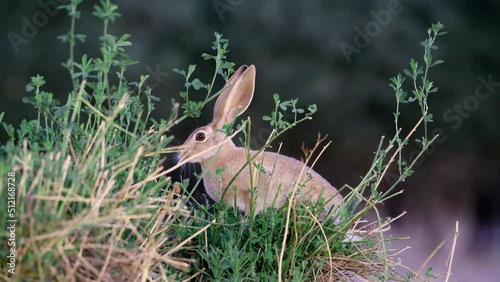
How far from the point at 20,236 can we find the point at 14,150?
524 millimetres

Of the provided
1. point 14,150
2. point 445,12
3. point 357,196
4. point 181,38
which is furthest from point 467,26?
point 14,150

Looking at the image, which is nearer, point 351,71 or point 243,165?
point 243,165

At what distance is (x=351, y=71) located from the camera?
6.35 metres

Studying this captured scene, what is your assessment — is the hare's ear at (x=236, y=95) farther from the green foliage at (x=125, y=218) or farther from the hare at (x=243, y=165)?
the green foliage at (x=125, y=218)

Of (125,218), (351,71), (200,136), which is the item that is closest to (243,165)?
(200,136)

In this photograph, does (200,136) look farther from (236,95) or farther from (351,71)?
(351,71)

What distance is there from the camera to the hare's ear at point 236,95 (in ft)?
12.4

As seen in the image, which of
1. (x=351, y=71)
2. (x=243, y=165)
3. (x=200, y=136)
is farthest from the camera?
(x=351, y=71)

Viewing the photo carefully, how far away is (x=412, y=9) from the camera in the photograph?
21.1 ft

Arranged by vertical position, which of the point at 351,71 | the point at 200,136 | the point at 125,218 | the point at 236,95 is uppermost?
the point at 351,71

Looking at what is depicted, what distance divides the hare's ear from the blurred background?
5.36ft

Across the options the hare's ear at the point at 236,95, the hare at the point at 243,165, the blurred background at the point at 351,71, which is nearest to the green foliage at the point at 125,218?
the hare at the point at 243,165

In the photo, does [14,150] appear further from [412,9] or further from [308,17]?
[412,9]

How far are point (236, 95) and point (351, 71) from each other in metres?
2.57
